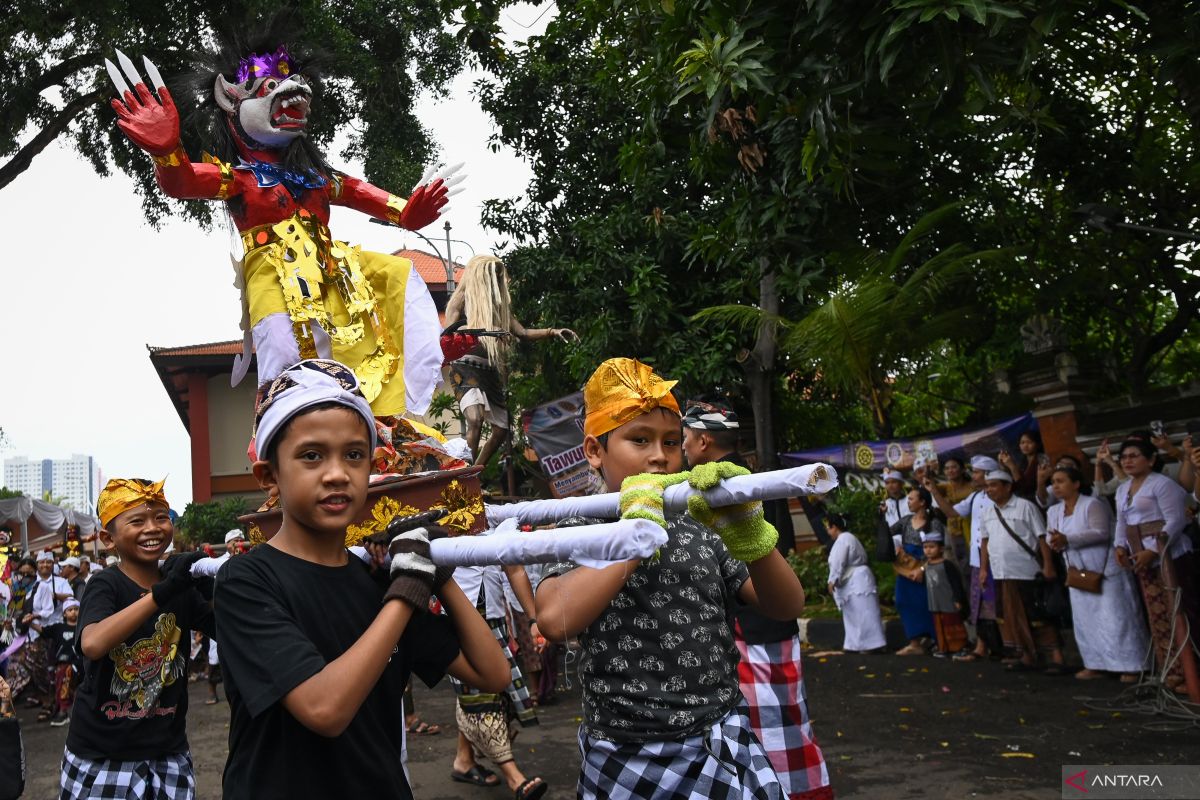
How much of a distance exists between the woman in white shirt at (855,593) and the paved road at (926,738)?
74cm

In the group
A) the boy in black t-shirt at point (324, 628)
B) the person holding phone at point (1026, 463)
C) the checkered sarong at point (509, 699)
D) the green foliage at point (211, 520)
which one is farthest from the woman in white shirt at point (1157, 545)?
the green foliage at point (211, 520)

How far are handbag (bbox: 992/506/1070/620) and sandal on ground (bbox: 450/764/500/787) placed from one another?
5.09 meters

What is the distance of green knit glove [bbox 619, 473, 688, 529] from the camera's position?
6.91 feet

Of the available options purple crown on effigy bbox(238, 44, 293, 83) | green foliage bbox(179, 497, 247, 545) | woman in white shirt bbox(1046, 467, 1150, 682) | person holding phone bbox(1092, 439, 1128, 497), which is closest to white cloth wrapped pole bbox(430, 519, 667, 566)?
purple crown on effigy bbox(238, 44, 293, 83)

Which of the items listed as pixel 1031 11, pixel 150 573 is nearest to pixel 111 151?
pixel 150 573

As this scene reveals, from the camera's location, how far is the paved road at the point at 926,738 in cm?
612

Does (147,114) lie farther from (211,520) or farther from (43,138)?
(211,520)

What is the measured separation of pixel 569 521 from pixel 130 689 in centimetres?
199

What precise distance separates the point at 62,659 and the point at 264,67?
10191 millimetres

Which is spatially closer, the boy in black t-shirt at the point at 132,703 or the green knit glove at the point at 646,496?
the green knit glove at the point at 646,496

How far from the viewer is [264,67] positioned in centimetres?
425

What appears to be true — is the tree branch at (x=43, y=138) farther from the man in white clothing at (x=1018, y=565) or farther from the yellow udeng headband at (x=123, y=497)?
the man in white clothing at (x=1018, y=565)

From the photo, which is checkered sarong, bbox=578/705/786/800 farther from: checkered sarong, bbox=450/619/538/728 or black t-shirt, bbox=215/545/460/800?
checkered sarong, bbox=450/619/538/728

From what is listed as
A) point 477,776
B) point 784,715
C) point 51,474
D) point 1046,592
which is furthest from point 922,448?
point 51,474
